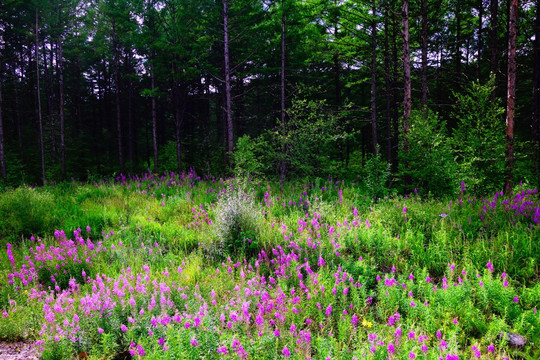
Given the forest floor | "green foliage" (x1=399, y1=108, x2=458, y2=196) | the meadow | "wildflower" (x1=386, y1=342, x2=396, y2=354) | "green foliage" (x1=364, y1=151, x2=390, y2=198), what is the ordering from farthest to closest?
"green foliage" (x1=364, y1=151, x2=390, y2=198) < "green foliage" (x1=399, y1=108, x2=458, y2=196) < the forest floor < the meadow < "wildflower" (x1=386, y1=342, x2=396, y2=354)

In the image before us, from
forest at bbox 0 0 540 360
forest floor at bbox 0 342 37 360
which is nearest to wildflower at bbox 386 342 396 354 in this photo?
forest at bbox 0 0 540 360

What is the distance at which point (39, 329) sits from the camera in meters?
3.18

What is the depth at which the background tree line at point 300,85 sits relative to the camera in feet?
26.1

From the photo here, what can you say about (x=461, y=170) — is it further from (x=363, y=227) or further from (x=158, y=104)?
(x=158, y=104)

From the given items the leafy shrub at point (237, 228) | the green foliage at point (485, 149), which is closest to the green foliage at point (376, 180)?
the green foliage at point (485, 149)

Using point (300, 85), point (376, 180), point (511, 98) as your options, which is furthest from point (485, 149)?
point (300, 85)

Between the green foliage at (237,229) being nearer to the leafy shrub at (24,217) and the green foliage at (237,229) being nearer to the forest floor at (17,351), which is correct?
the forest floor at (17,351)

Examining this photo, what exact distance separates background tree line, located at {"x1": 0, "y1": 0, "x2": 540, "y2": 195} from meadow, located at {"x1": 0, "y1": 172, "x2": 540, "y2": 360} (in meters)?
2.65

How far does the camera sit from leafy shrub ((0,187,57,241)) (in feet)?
19.0

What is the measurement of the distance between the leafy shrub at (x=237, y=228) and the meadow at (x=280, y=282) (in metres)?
0.02

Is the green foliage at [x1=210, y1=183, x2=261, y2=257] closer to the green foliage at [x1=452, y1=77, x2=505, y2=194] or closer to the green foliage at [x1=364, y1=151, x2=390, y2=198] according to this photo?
the green foliage at [x1=364, y1=151, x2=390, y2=198]

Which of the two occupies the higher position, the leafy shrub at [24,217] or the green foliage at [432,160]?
the green foliage at [432,160]

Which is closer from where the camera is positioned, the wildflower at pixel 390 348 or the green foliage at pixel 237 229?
the wildflower at pixel 390 348

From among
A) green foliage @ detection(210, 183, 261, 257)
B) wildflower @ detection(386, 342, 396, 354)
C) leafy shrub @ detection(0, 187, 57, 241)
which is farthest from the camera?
leafy shrub @ detection(0, 187, 57, 241)
